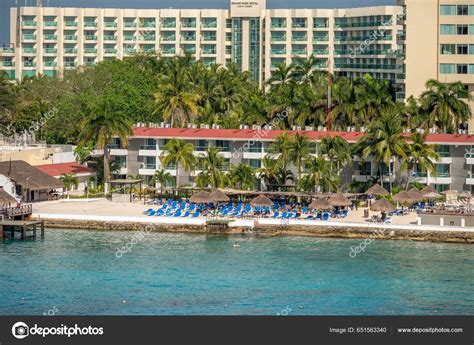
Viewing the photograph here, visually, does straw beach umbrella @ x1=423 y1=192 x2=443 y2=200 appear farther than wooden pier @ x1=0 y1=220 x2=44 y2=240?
Yes

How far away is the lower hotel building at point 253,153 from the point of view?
311 ft

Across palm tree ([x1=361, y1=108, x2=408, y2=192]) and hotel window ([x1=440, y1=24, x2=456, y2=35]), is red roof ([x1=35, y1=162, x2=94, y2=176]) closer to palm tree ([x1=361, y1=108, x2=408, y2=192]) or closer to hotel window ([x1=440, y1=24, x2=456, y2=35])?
palm tree ([x1=361, y1=108, x2=408, y2=192])

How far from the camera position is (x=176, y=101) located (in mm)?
107812

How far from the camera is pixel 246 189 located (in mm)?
93000

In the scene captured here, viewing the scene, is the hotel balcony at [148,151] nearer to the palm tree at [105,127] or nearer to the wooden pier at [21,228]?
the palm tree at [105,127]

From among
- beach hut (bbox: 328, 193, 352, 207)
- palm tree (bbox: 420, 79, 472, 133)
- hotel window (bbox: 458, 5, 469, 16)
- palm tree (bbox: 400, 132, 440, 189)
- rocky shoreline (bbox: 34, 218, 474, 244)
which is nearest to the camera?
rocky shoreline (bbox: 34, 218, 474, 244)

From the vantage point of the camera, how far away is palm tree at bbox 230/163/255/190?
93.3 meters

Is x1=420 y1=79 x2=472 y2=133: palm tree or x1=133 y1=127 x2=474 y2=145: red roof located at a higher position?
x1=420 y1=79 x2=472 y2=133: palm tree

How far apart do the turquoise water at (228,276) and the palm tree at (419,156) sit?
11.8 m

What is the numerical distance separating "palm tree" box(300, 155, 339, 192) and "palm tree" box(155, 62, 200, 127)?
67.4ft

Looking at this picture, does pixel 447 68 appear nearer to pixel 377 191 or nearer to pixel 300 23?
pixel 377 191

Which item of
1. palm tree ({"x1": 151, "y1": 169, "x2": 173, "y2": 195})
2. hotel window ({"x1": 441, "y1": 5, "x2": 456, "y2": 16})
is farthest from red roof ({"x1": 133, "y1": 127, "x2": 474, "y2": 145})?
hotel window ({"x1": 441, "y1": 5, "x2": 456, "y2": 16})

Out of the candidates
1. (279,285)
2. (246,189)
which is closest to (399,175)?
(246,189)

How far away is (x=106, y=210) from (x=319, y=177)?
51.8 ft
